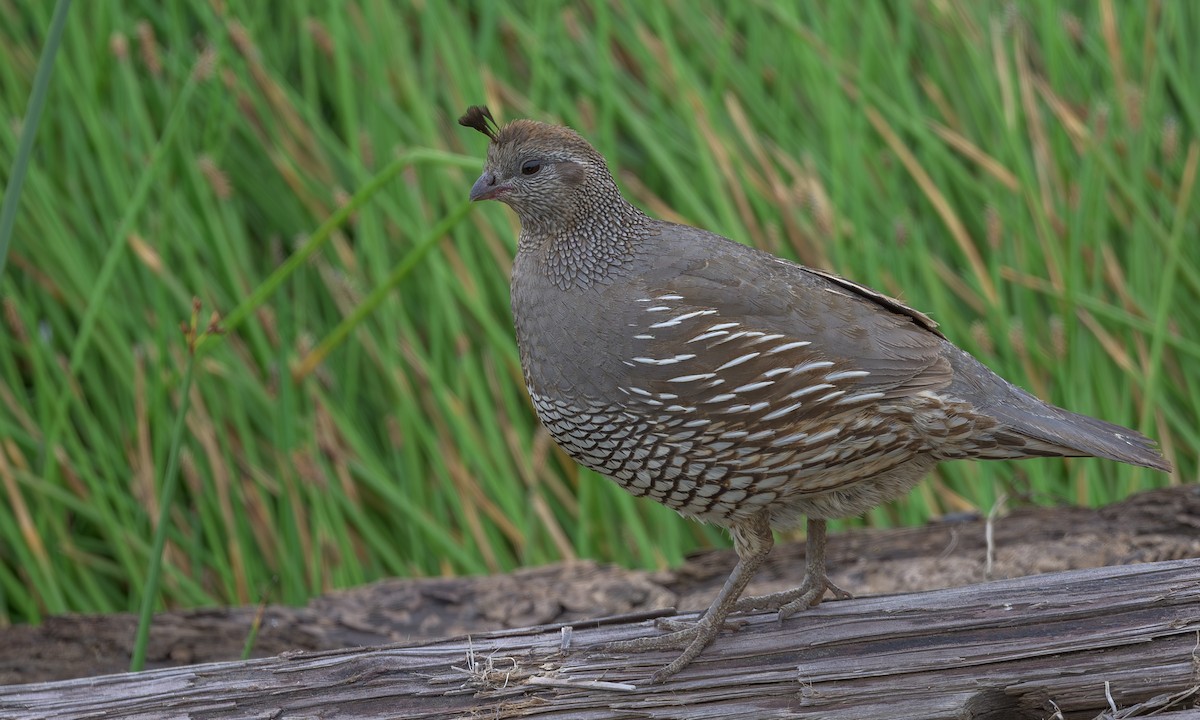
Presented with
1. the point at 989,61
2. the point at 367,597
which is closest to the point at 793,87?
the point at 989,61

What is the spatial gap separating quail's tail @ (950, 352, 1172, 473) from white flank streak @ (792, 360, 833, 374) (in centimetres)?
31

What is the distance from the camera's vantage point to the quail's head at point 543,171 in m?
2.99

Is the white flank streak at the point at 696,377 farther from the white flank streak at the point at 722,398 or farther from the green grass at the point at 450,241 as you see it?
the green grass at the point at 450,241

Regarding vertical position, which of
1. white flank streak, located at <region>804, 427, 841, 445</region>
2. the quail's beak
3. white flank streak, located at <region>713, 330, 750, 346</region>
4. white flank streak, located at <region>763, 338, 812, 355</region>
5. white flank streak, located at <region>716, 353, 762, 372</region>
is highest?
the quail's beak

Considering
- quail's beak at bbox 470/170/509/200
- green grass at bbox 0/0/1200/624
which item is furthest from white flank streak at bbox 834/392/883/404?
green grass at bbox 0/0/1200/624

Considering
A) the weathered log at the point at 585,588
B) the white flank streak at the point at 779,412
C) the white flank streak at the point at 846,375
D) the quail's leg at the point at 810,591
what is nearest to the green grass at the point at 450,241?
the weathered log at the point at 585,588

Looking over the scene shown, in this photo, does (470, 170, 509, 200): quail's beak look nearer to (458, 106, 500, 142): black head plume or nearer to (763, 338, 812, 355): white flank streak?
(458, 106, 500, 142): black head plume

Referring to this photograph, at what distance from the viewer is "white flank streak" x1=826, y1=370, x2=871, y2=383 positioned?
271cm

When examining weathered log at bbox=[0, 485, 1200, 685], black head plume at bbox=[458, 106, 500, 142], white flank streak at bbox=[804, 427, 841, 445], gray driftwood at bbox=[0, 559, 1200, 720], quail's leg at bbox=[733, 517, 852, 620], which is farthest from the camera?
weathered log at bbox=[0, 485, 1200, 685]

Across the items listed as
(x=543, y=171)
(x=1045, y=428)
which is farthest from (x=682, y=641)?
(x=543, y=171)

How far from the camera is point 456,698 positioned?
8.72ft

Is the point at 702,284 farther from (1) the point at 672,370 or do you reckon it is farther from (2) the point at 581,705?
(2) the point at 581,705

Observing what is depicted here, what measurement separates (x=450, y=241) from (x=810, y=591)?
5.89ft

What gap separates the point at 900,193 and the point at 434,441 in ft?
5.75
